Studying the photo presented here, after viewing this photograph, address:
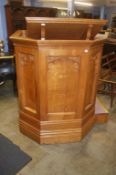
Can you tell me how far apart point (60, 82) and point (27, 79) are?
1.19ft

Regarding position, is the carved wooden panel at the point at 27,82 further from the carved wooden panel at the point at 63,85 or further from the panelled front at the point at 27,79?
the carved wooden panel at the point at 63,85

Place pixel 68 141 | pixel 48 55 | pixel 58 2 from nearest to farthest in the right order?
pixel 48 55
pixel 68 141
pixel 58 2

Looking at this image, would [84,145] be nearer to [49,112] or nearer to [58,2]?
[49,112]

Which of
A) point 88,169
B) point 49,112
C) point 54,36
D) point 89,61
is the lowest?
point 88,169

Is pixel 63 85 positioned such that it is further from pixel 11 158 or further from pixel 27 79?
pixel 11 158

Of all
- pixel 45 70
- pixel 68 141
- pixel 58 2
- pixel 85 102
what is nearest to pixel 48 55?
pixel 45 70

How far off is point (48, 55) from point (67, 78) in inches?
12.3

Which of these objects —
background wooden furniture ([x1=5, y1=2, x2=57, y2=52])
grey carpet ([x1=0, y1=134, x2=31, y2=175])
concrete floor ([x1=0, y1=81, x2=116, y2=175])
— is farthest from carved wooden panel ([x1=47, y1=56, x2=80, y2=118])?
background wooden furniture ([x1=5, y1=2, x2=57, y2=52])

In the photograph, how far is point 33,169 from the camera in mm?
1684

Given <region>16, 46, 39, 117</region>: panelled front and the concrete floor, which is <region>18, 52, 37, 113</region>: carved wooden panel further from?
the concrete floor

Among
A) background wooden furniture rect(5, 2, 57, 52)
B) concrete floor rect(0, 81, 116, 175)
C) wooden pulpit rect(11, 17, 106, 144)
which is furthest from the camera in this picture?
background wooden furniture rect(5, 2, 57, 52)

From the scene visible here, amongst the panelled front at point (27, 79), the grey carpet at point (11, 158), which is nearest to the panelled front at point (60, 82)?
the panelled front at point (27, 79)

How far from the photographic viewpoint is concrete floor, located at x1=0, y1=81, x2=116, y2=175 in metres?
1.68

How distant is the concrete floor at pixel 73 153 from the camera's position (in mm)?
1685
